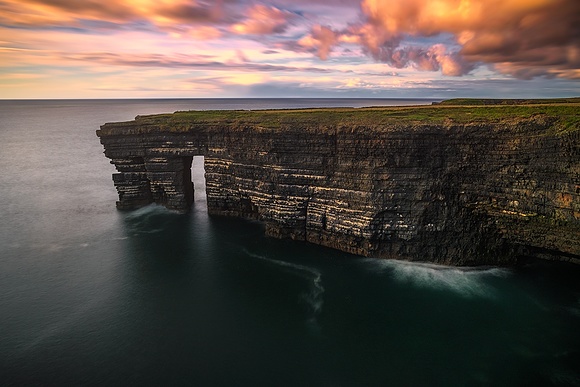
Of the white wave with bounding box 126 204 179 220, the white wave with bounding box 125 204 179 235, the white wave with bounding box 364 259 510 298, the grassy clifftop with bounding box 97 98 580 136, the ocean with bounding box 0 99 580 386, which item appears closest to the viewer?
the ocean with bounding box 0 99 580 386

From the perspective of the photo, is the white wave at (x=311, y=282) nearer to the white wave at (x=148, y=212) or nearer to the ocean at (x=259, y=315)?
the ocean at (x=259, y=315)

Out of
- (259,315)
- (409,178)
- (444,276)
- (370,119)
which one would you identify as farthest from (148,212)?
(444,276)

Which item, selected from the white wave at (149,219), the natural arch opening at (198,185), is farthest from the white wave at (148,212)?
the natural arch opening at (198,185)

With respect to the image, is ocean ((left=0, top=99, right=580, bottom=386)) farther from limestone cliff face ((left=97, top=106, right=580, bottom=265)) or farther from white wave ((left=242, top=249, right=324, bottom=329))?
limestone cliff face ((left=97, top=106, right=580, bottom=265))

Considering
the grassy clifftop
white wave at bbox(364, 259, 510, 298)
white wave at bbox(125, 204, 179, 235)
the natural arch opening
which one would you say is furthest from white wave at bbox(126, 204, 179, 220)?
white wave at bbox(364, 259, 510, 298)

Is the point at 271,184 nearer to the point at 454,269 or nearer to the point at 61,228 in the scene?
the point at 454,269

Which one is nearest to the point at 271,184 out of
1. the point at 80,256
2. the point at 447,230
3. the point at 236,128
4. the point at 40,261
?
the point at 236,128
